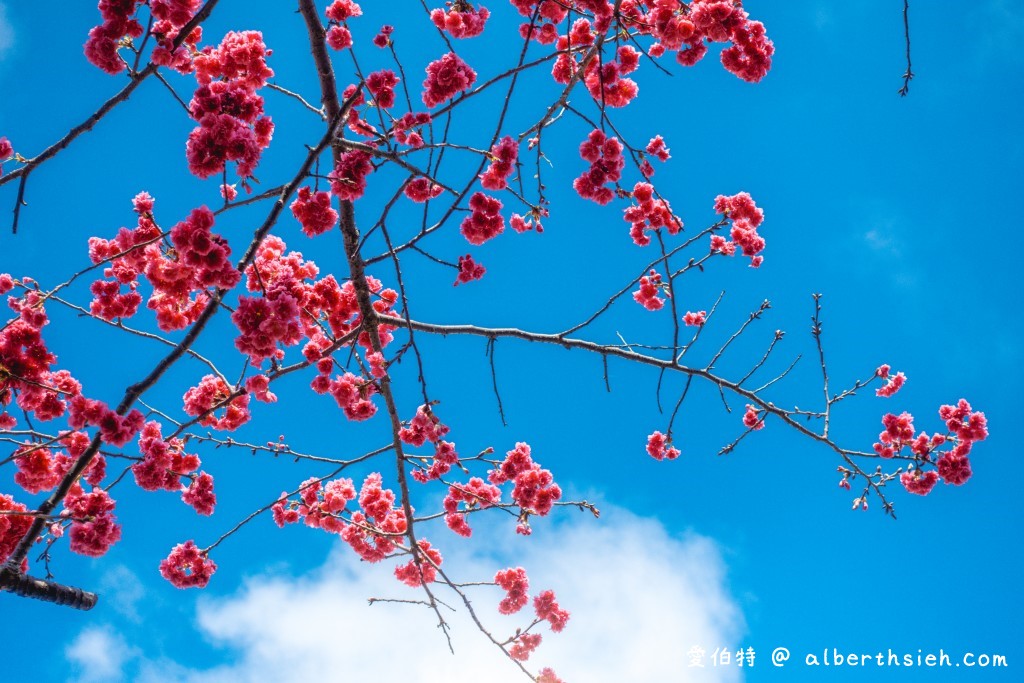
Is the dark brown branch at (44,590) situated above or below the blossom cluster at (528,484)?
below

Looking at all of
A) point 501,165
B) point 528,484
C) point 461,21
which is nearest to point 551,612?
point 528,484

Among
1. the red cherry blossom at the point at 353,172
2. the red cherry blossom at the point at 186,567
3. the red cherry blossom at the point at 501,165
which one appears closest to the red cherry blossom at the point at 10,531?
the red cherry blossom at the point at 186,567

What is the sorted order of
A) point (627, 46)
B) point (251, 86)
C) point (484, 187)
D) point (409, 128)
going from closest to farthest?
point (251, 86) → point (409, 128) → point (484, 187) → point (627, 46)

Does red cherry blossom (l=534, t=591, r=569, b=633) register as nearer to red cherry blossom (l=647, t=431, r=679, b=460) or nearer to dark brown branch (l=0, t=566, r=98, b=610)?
red cherry blossom (l=647, t=431, r=679, b=460)

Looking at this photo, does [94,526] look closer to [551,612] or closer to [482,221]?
[482,221]

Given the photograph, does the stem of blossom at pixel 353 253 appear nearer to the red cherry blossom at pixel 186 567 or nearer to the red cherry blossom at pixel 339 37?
the red cherry blossom at pixel 339 37

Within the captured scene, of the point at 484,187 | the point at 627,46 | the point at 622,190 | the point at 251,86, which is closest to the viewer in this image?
the point at 251,86

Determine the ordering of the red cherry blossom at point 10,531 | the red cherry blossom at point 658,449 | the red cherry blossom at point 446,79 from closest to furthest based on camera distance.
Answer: the red cherry blossom at point 10,531 < the red cherry blossom at point 446,79 < the red cherry blossom at point 658,449

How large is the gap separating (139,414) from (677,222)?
14.2ft

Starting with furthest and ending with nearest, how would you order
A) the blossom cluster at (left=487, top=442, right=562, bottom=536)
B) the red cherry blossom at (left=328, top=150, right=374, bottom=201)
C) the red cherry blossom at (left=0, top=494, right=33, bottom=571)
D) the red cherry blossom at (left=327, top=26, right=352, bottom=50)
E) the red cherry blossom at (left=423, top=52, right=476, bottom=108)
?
1. the blossom cluster at (left=487, top=442, right=562, bottom=536)
2. the red cherry blossom at (left=327, top=26, right=352, bottom=50)
3. the red cherry blossom at (left=423, top=52, right=476, bottom=108)
4. the red cherry blossom at (left=0, top=494, right=33, bottom=571)
5. the red cherry blossom at (left=328, top=150, right=374, bottom=201)

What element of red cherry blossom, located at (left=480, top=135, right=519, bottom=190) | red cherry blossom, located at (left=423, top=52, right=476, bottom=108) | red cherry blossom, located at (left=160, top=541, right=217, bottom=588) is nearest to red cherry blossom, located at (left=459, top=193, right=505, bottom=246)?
red cherry blossom, located at (left=480, top=135, right=519, bottom=190)

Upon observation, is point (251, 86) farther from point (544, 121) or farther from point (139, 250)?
point (544, 121)

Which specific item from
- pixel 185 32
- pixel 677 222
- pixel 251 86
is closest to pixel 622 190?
pixel 677 222

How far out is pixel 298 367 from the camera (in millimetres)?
4465
